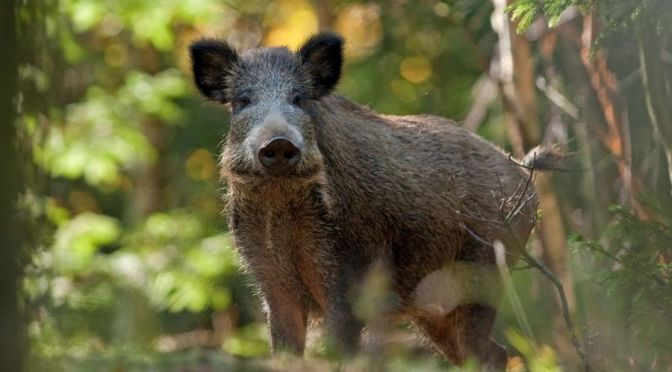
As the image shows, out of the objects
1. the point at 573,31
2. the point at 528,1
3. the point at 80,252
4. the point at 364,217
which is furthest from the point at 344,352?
the point at 80,252

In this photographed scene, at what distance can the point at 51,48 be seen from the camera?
329cm

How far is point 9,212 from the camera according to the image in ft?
9.00

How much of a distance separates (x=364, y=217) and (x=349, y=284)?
18.9 inches

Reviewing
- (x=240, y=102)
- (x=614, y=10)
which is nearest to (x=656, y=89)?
(x=614, y=10)

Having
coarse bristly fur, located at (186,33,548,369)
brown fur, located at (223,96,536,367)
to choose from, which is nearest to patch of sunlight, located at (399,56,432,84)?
brown fur, located at (223,96,536,367)

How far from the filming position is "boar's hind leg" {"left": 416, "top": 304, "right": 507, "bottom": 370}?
22.6ft

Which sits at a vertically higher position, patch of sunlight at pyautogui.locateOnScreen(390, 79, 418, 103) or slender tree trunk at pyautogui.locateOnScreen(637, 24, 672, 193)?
slender tree trunk at pyautogui.locateOnScreen(637, 24, 672, 193)

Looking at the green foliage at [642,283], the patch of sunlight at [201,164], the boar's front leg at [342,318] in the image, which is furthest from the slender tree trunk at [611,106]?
the patch of sunlight at [201,164]

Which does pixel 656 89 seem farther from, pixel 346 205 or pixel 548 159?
pixel 346 205

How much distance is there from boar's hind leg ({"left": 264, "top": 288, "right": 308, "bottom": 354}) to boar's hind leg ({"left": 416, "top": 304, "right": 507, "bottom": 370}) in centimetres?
108

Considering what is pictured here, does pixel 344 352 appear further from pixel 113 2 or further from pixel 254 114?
pixel 113 2

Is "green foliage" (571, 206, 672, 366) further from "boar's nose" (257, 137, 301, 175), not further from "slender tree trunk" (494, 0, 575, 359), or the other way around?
"slender tree trunk" (494, 0, 575, 359)

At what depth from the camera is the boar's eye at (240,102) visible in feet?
20.9

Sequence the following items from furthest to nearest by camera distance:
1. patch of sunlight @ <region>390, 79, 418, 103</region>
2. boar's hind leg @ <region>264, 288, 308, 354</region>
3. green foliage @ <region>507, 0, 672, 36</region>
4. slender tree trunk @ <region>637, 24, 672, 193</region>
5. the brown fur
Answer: patch of sunlight @ <region>390, 79, 418, 103</region> → the brown fur → boar's hind leg @ <region>264, 288, 308, 354</region> → slender tree trunk @ <region>637, 24, 672, 193</region> → green foliage @ <region>507, 0, 672, 36</region>
